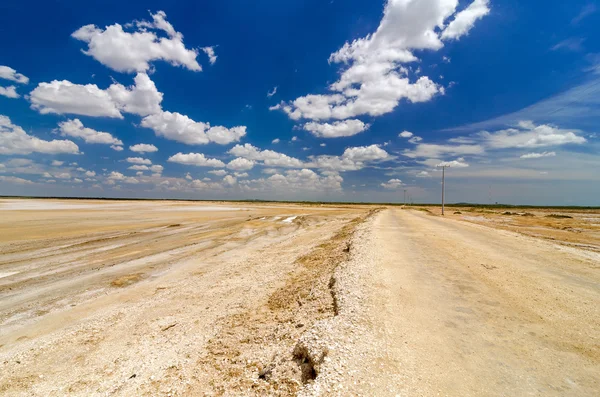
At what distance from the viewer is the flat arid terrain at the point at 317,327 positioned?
187 inches

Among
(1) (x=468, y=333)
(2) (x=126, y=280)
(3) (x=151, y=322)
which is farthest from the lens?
(2) (x=126, y=280)

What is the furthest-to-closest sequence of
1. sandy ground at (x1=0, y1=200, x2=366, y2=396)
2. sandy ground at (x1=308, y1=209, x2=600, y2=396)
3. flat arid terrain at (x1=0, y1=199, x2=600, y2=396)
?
sandy ground at (x1=0, y1=200, x2=366, y2=396) → flat arid terrain at (x1=0, y1=199, x2=600, y2=396) → sandy ground at (x1=308, y1=209, x2=600, y2=396)

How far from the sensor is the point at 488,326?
632cm

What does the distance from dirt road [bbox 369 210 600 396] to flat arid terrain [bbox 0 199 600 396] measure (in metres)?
0.03

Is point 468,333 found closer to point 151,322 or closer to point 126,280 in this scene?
point 151,322

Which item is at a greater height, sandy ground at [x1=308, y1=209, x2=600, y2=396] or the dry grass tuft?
sandy ground at [x1=308, y1=209, x2=600, y2=396]

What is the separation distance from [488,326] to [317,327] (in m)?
3.85

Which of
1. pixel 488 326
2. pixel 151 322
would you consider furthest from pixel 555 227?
pixel 151 322

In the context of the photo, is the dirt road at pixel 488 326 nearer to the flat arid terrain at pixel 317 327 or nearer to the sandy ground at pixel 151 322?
the flat arid terrain at pixel 317 327

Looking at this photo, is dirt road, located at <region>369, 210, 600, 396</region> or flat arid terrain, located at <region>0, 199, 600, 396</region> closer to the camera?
dirt road, located at <region>369, 210, 600, 396</region>

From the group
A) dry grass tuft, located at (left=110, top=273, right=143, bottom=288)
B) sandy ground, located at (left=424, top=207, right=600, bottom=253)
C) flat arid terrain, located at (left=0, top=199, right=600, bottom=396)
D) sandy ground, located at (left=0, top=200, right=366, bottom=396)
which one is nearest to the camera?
flat arid terrain, located at (left=0, top=199, right=600, bottom=396)

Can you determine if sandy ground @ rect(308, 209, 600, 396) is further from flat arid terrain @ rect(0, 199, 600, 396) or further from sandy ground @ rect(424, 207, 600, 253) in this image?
sandy ground @ rect(424, 207, 600, 253)

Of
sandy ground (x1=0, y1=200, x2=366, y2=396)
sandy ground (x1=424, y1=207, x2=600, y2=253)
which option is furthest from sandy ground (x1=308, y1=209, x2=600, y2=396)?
sandy ground (x1=424, y1=207, x2=600, y2=253)

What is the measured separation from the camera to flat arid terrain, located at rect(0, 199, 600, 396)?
187 inches
